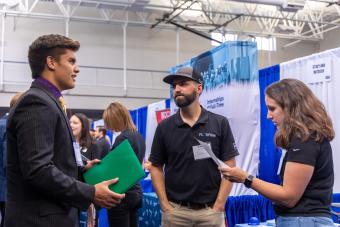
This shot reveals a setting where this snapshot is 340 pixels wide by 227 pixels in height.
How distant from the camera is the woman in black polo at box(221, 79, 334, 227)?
5.31ft

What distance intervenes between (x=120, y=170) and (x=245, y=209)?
1988 mm

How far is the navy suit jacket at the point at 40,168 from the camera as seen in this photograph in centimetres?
145

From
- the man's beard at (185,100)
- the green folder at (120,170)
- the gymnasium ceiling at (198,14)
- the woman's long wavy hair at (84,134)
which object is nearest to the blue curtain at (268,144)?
the man's beard at (185,100)

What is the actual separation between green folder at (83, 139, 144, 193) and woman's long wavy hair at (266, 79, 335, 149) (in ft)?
1.85

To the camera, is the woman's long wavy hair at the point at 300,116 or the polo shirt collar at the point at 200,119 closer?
the woman's long wavy hair at the point at 300,116

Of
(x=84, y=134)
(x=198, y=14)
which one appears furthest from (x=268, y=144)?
(x=198, y=14)

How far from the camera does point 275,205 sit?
5.74ft

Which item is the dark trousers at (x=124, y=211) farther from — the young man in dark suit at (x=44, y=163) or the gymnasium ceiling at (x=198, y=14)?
the gymnasium ceiling at (x=198, y=14)

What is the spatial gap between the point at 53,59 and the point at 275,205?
1.03 meters

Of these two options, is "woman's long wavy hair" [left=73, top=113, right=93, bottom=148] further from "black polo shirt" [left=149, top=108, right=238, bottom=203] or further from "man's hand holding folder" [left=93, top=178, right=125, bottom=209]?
"man's hand holding folder" [left=93, top=178, right=125, bottom=209]

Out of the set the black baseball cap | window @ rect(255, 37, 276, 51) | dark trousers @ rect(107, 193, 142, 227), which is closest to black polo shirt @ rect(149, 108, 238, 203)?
the black baseball cap

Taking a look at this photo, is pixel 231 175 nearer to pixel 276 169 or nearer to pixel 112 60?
pixel 276 169

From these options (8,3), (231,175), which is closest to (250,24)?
(8,3)

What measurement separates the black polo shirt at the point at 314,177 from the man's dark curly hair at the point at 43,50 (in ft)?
3.06
